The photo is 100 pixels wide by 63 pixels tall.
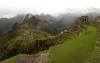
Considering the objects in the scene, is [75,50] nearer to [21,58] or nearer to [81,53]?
[81,53]

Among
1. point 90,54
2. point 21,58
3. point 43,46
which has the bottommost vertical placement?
point 43,46

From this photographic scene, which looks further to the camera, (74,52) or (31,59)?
(31,59)

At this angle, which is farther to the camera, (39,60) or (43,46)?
(43,46)

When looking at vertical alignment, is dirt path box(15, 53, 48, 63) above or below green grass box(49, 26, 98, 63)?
below

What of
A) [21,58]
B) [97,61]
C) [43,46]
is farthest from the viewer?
[43,46]

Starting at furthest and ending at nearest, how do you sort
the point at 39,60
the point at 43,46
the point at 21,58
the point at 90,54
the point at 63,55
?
the point at 43,46, the point at 21,58, the point at 39,60, the point at 63,55, the point at 90,54

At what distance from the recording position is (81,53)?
73750mm

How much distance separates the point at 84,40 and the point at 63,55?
15.3 m

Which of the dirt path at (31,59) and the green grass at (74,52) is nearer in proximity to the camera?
the green grass at (74,52)

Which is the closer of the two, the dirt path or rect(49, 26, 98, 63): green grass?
rect(49, 26, 98, 63): green grass

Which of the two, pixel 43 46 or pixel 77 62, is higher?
pixel 77 62

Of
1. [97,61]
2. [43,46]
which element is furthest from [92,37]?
[43,46]

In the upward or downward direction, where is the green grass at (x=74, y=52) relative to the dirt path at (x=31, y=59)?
upward

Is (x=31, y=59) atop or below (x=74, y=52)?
below
